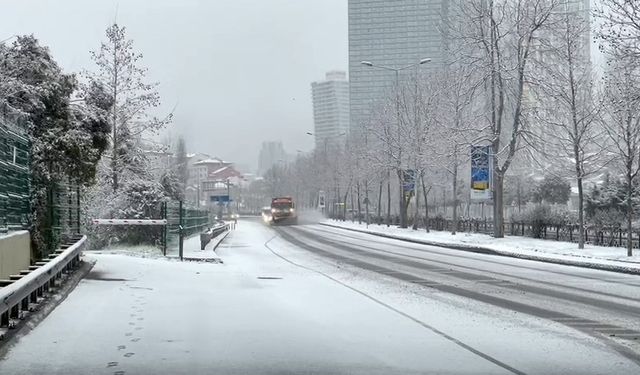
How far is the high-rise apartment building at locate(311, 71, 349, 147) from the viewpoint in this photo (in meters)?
125

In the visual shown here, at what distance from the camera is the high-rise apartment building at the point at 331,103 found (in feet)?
409

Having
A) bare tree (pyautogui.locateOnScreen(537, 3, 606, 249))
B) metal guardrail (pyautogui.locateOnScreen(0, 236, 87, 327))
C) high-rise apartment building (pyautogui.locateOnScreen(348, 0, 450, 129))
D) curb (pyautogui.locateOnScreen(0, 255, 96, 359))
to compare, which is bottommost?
curb (pyautogui.locateOnScreen(0, 255, 96, 359))

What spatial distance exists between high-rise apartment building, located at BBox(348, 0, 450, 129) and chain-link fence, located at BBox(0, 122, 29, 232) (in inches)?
1400

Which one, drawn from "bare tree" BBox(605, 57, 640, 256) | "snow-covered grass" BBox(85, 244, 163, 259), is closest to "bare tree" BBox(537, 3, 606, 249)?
"bare tree" BBox(605, 57, 640, 256)

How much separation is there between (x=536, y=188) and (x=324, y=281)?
46303 millimetres

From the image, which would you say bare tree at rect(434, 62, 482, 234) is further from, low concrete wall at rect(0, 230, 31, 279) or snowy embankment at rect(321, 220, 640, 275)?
low concrete wall at rect(0, 230, 31, 279)

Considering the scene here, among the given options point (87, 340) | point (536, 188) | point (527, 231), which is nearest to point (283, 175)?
point (536, 188)

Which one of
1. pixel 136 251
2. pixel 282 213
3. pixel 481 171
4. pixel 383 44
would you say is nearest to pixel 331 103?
pixel 282 213

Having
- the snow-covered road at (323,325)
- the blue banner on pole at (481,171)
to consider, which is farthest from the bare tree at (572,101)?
the snow-covered road at (323,325)

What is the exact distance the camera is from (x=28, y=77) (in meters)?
16.3

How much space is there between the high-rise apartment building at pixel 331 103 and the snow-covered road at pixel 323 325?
106m

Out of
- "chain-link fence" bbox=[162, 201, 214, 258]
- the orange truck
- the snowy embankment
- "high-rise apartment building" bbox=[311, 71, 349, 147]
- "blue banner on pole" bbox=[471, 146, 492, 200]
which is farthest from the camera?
"high-rise apartment building" bbox=[311, 71, 349, 147]

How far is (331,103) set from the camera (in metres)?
130

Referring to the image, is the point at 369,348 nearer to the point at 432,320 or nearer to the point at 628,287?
the point at 432,320
